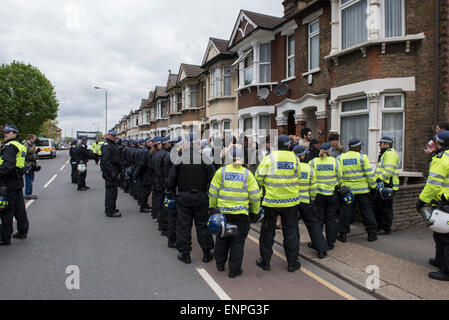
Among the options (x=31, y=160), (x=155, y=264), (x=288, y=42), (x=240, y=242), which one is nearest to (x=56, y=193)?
(x=31, y=160)

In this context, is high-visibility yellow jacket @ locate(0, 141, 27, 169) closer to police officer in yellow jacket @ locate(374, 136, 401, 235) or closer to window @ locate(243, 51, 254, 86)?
police officer in yellow jacket @ locate(374, 136, 401, 235)

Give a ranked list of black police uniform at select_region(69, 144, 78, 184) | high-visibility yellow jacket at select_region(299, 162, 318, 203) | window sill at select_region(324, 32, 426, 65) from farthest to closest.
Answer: black police uniform at select_region(69, 144, 78, 184) → window sill at select_region(324, 32, 426, 65) → high-visibility yellow jacket at select_region(299, 162, 318, 203)

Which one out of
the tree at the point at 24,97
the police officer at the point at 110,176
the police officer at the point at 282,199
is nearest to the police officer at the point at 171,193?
the police officer at the point at 282,199

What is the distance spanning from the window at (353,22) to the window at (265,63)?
5.16 meters

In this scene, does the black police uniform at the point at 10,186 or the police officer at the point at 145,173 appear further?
the police officer at the point at 145,173

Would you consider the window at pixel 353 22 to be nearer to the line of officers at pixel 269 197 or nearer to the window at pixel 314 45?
the window at pixel 314 45

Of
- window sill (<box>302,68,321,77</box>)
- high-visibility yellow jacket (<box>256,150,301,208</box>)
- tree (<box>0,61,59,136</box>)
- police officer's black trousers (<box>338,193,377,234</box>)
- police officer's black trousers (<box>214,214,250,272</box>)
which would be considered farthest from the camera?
tree (<box>0,61,59,136</box>)

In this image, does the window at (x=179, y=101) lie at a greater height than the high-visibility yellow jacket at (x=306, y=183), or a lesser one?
greater

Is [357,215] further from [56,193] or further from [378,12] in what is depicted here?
[56,193]

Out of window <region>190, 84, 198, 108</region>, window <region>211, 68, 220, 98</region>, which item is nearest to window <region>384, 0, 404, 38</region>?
window <region>211, 68, 220, 98</region>

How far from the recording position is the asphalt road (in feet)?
13.3

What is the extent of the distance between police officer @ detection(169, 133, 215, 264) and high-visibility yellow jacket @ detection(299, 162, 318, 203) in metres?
1.46

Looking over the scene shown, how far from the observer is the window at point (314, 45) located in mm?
12109

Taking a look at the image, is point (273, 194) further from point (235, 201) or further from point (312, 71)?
point (312, 71)
